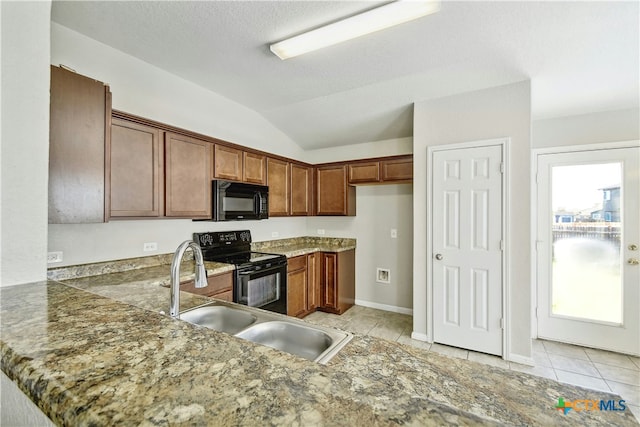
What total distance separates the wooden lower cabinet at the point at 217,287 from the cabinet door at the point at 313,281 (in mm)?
1374

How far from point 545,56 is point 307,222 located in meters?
3.51

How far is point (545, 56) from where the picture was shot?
2.22m

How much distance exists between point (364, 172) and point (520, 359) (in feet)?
8.73

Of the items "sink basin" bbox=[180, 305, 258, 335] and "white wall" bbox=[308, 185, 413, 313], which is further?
"white wall" bbox=[308, 185, 413, 313]

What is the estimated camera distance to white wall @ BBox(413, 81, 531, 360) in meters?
2.53

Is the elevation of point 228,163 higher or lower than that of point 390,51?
lower

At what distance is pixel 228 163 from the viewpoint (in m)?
2.90

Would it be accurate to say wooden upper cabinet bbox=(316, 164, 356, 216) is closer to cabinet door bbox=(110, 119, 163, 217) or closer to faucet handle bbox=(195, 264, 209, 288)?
cabinet door bbox=(110, 119, 163, 217)

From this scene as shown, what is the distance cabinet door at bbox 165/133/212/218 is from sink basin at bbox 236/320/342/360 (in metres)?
1.66

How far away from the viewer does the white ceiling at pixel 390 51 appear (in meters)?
1.83

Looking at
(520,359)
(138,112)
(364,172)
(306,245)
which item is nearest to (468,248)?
(520,359)

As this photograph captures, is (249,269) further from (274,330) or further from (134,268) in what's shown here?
(274,330)

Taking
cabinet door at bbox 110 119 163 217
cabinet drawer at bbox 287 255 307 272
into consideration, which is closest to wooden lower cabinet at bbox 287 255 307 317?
cabinet drawer at bbox 287 255 307 272

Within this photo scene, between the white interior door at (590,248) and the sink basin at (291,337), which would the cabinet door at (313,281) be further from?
the white interior door at (590,248)
